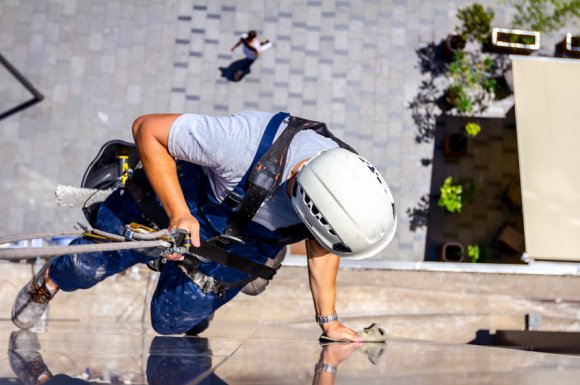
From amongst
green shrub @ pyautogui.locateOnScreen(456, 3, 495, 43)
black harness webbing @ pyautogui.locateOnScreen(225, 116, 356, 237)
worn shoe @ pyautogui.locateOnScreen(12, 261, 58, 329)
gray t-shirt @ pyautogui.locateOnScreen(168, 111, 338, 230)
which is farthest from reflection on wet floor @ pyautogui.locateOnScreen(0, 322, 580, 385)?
green shrub @ pyautogui.locateOnScreen(456, 3, 495, 43)

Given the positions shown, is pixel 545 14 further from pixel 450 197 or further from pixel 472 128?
pixel 450 197

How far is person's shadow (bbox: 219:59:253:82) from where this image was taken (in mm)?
7845

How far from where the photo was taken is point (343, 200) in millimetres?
3385

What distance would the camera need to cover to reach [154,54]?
7891 mm

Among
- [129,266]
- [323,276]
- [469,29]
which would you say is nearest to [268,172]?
[323,276]

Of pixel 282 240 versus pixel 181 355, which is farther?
pixel 282 240

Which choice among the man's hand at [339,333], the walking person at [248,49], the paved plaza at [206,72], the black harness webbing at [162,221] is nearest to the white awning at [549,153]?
the paved plaza at [206,72]

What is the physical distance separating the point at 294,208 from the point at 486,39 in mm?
5267

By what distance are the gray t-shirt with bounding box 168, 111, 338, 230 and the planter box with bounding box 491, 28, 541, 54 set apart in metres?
4.95

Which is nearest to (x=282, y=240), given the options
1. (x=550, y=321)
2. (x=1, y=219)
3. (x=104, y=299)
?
(x=104, y=299)

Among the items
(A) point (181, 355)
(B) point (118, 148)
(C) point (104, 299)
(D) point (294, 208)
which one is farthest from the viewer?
(C) point (104, 299)

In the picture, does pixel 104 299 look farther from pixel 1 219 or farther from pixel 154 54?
pixel 154 54

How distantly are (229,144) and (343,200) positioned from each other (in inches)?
24.8

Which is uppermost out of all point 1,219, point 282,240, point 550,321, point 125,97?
point 125,97
